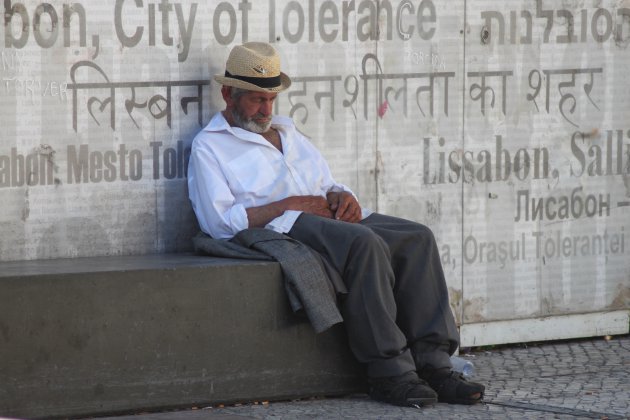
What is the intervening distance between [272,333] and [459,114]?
1.85 metres

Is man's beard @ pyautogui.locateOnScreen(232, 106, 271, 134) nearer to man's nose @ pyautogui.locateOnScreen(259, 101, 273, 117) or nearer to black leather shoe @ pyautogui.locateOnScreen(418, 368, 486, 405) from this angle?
man's nose @ pyautogui.locateOnScreen(259, 101, 273, 117)

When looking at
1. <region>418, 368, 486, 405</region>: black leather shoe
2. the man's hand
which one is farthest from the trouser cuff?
the man's hand

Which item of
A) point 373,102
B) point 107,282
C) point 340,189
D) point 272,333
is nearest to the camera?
point 107,282

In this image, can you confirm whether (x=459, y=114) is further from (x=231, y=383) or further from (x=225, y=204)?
(x=231, y=383)

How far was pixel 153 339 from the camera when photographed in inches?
228

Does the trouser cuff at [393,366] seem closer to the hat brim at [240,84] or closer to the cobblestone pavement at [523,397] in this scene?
the cobblestone pavement at [523,397]

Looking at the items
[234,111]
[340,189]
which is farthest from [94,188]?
[340,189]

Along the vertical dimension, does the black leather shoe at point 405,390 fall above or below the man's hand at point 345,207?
below

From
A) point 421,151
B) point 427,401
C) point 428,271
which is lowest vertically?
point 427,401

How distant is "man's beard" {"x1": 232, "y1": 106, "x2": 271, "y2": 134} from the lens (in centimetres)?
640

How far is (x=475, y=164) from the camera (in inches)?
290

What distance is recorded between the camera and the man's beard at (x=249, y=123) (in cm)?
640

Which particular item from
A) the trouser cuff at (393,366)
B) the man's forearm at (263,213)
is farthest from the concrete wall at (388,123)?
the trouser cuff at (393,366)

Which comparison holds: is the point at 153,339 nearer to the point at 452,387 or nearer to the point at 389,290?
the point at 389,290
